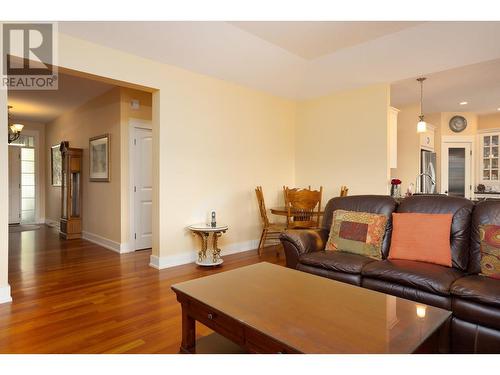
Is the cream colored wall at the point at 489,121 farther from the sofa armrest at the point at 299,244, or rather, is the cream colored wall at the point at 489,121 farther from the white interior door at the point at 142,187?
the white interior door at the point at 142,187

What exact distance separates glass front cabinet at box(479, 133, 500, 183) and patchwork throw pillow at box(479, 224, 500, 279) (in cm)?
554

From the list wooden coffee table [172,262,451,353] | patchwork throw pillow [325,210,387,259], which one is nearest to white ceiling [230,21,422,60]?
patchwork throw pillow [325,210,387,259]

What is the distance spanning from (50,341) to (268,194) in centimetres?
370

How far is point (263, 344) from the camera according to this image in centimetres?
136

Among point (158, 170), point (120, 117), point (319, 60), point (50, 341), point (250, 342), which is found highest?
point (319, 60)

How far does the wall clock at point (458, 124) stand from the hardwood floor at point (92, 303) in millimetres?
5171

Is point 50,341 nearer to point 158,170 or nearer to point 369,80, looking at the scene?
point 158,170

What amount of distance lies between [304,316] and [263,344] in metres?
0.26

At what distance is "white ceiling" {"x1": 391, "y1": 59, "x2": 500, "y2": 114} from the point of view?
4301 millimetres

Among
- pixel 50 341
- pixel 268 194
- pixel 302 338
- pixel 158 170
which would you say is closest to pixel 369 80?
pixel 268 194

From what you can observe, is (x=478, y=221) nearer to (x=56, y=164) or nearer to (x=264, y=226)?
(x=264, y=226)

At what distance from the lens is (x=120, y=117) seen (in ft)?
15.4

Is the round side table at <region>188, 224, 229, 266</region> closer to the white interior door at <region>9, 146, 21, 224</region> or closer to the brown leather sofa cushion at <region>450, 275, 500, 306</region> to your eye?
the brown leather sofa cushion at <region>450, 275, 500, 306</region>

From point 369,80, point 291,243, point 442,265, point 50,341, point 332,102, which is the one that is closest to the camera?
point 50,341
